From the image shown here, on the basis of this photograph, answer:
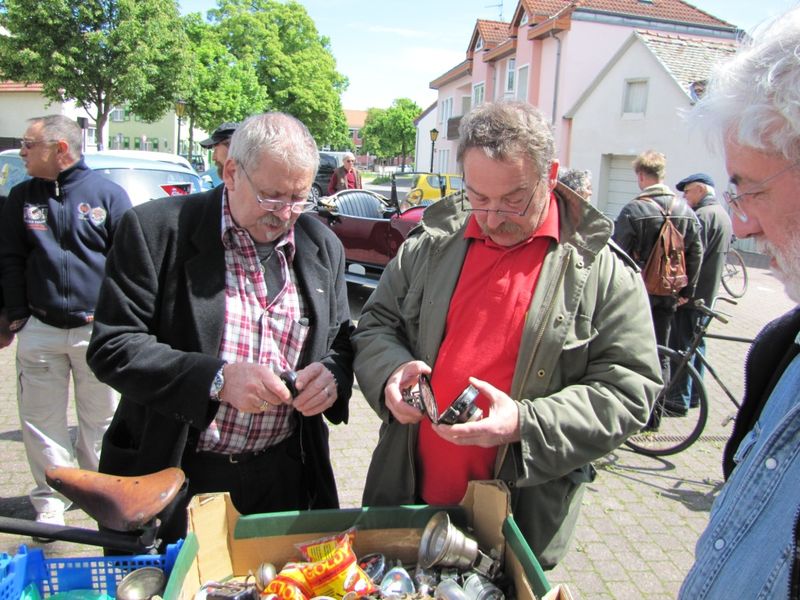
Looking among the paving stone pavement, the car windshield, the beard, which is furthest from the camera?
the car windshield

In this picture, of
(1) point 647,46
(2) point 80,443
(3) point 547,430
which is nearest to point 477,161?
(3) point 547,430

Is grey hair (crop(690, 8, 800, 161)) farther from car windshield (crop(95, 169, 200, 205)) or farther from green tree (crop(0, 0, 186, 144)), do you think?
green tree (crop(0, 0, 186, 144))

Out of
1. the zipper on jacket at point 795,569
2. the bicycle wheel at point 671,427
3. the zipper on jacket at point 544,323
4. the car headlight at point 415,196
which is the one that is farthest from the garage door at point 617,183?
the zipper on jacket at point 795,569

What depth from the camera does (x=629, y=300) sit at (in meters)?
1.78

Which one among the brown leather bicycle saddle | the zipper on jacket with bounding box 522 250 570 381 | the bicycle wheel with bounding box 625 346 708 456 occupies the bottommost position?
A: the bicycle wheel with bounding box 625 346 708 456

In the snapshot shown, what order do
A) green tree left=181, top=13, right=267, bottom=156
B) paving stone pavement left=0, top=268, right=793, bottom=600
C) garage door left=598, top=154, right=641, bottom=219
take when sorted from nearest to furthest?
paving stone pavement left=0, top=268, right=793, bottom=600 → garage door left=598, top=154, right=641, bottom=219 → green tree left=181, top=13, right=267, bottom=156

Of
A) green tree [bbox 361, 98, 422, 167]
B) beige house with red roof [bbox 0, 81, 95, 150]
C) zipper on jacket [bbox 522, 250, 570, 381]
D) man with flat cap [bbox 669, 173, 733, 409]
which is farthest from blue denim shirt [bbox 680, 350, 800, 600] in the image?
green tree [bbox 361, 98, 422, 167]

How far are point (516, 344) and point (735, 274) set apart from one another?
1242cm

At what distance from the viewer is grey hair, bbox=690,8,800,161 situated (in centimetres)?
107

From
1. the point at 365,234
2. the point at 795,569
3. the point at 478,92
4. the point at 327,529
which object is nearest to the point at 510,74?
the point at 478,92

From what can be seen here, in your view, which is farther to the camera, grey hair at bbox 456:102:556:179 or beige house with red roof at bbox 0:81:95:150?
beige house with red roof at bbox 0:81:95:150

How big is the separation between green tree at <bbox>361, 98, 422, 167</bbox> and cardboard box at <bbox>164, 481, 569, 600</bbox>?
80.1 metres

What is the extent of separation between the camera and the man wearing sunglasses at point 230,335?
1795mm

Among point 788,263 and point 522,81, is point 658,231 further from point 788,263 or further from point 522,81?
point 522,81
